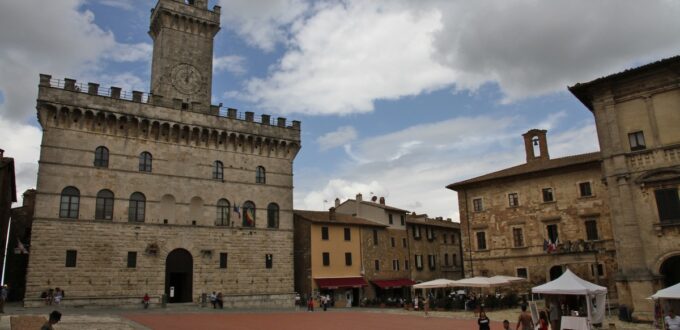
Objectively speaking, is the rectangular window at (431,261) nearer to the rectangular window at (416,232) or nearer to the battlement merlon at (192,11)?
the rectangular window at (416,232)

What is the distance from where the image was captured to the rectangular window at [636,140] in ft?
81.7

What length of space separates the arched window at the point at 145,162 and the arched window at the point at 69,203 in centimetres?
431

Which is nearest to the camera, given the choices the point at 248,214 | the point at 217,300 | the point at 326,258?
the point at 217,300

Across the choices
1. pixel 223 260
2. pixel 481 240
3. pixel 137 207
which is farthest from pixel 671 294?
pixel 137 207

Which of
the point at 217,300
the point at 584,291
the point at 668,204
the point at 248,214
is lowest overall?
the point at 217,300

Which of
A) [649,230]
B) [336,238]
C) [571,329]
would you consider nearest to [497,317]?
[649,230]

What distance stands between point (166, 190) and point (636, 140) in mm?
28638

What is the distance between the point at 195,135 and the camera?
36531mm

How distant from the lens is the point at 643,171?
24391mm

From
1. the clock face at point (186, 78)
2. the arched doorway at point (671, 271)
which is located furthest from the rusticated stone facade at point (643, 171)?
the clock face at point (186, 78)

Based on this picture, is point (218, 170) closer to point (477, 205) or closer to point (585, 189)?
point (477, 205)

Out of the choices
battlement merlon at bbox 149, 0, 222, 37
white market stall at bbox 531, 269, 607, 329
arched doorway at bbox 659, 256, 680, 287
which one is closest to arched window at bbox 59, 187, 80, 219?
battlement merlon at bbox 149, 0, 222, 37

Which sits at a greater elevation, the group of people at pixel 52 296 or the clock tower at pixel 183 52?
the clock tower at pixel 183 52

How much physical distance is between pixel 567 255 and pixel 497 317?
9936 millimetres
